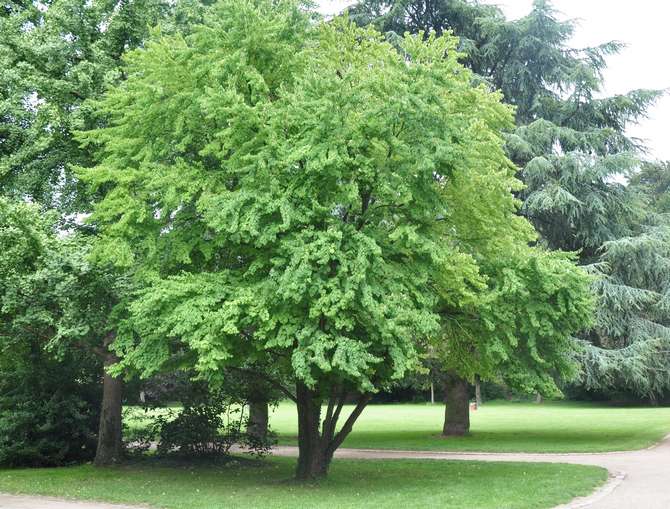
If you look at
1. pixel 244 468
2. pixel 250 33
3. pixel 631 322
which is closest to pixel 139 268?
pixel 250 33

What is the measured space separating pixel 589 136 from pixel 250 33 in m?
16.3

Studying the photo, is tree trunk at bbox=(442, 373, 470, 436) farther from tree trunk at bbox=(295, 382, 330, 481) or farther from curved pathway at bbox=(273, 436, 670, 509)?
tree trunk at bbox=(295, 382, 330, 481)

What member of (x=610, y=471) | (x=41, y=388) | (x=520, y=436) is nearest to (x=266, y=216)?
(x=610, y=471)

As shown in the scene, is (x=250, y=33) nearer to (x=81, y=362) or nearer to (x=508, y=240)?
(x=508, y=240)

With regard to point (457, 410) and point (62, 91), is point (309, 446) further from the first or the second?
point (457, 410)

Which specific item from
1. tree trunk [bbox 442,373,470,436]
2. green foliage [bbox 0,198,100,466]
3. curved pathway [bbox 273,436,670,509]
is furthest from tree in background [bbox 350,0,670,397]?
green foliage [bbox 0,198,100,466]

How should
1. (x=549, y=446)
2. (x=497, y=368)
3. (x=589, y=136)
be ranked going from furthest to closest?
(x=589, y=136) < (x=549, y=446) < (x=497, y=368)

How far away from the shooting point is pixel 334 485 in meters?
15.9

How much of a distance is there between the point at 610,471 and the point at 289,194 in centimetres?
983

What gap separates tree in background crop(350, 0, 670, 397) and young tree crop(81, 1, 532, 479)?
11.3 m

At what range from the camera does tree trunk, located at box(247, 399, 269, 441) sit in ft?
69.7

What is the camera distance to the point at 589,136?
90.8 ft

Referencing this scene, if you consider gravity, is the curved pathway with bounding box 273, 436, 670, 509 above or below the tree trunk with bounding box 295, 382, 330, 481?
below

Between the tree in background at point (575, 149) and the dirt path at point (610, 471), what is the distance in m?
3.99
